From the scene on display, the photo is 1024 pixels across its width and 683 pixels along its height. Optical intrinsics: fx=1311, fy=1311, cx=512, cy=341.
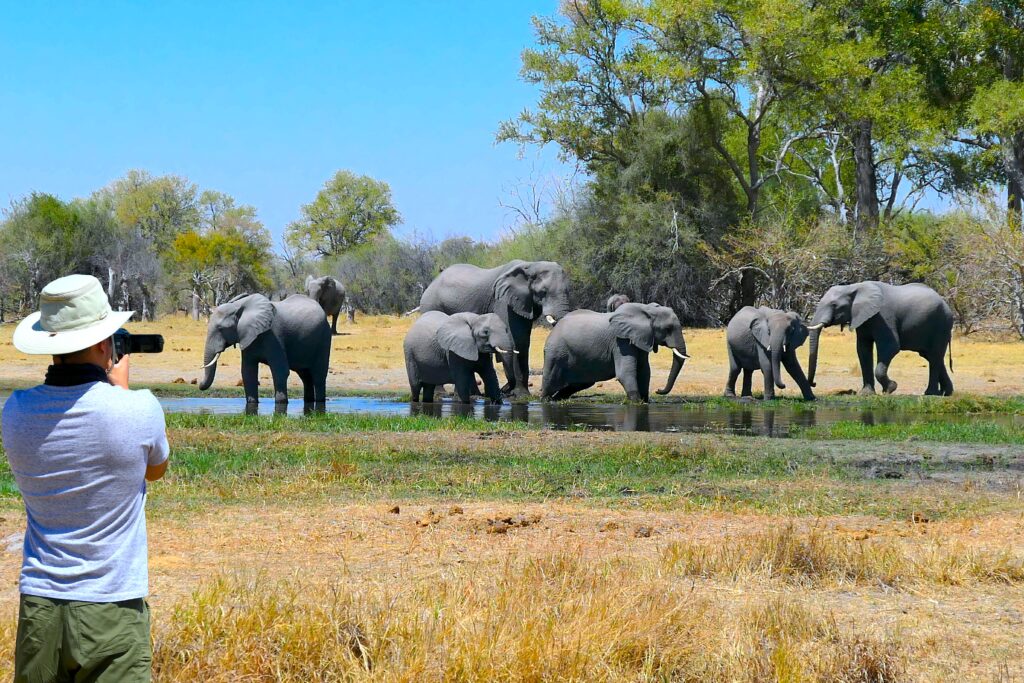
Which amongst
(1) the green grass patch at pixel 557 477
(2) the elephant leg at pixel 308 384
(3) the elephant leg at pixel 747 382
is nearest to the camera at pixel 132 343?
(1) the green grass patch at pixel 557 477

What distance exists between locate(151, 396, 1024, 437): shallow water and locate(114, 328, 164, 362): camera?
1226 centimetres

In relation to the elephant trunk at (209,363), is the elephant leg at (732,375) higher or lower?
lower

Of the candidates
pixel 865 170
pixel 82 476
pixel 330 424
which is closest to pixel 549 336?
pixel 330 424

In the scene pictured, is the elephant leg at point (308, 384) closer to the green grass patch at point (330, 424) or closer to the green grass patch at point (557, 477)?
the green grass patch at point (330, 424)

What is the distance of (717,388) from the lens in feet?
80.9

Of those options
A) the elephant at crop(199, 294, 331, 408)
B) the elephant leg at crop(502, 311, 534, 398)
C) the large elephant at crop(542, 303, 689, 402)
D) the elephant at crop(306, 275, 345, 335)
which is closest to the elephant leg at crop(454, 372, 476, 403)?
the elephant leg at crop(502, 311, 534, 398)

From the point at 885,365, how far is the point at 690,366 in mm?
6065

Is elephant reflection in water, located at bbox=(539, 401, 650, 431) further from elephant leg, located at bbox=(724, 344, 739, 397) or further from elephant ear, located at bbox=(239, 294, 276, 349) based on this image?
elephant ear, located at bbox=(239, 294, 276, 349)

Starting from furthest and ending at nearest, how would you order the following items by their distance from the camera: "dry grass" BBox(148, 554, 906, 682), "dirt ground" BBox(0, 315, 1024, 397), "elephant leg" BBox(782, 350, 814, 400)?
"dirt ground" BBox(0, 315, 1024, 397), "elephant leg" BBox(782, 350, 814, 400), "dry grass" BBox(148, 554, 906, 682)

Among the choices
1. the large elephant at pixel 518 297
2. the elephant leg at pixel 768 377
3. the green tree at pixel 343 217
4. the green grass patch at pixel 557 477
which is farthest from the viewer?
the green tree at pixel 343 217

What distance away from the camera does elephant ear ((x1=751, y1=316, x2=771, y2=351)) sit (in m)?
21.7

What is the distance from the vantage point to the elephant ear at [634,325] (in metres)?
20.6

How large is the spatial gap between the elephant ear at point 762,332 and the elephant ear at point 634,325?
6.89 feet

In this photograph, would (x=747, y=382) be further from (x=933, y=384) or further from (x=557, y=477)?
(x=557, y=477)
